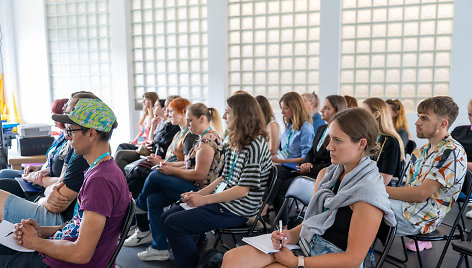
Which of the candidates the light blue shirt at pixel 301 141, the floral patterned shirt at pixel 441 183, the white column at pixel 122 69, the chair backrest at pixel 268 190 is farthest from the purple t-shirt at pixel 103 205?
the white column at pixel 122 69

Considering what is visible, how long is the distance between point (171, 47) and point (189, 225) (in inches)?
207

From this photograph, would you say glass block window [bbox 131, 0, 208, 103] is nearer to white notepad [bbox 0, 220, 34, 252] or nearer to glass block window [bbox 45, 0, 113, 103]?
glass block window [bbox 45, 0, 113, 103]

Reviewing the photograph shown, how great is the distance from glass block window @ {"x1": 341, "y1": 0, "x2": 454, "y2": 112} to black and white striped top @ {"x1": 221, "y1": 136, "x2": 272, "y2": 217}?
3.88m

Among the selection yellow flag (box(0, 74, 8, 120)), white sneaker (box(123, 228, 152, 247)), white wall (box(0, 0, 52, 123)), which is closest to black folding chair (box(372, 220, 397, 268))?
white sneaker (box(123, 228, 152, 247))

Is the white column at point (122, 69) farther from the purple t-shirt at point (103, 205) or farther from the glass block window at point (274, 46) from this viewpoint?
the purple t-shirt at point (103, 205)

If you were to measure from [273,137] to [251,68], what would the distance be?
2.82 meters

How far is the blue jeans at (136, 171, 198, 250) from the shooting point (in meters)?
2.85

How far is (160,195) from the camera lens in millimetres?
2908

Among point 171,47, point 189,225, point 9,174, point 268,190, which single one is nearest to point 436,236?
point 268,190

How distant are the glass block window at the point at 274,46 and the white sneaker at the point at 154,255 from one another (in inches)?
156

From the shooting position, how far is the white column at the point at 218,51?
6.42 meters

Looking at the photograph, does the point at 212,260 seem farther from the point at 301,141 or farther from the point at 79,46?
the point at 79,46

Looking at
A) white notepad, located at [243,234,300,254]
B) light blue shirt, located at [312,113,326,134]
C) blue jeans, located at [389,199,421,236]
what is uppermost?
light blue shirt, located at [312,113,326,134]

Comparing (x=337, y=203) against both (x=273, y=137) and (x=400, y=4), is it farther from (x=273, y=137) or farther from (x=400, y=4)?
(x=400, y=4)
